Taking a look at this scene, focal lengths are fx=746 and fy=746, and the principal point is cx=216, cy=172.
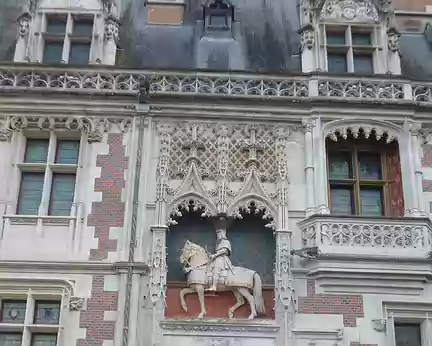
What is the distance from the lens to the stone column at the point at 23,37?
16750 millimetres

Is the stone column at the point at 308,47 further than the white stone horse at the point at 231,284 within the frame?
Yes

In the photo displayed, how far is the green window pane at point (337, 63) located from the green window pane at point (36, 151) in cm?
666

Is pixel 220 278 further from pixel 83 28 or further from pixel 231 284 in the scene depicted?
pixel 83 28

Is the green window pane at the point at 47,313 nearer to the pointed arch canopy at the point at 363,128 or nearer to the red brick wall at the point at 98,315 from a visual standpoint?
the red brick wall at the point at 98,315

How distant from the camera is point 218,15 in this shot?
18.6 meters

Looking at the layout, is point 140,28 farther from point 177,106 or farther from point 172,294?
point 172,294

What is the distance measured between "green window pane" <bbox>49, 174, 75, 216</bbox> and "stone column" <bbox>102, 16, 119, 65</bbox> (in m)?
2.92

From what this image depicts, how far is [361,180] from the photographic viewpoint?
15750 mm

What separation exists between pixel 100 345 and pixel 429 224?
674 centimetres

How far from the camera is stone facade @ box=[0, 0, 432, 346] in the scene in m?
13.9

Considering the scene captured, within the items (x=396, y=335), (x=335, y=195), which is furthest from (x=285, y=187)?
(x=396, y=335)

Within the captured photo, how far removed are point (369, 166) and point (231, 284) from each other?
4205mm

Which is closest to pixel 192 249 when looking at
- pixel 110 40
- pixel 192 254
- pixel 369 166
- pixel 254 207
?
pixel 192 254

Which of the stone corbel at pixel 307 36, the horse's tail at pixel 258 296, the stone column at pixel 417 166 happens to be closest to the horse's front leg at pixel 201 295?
the horse's tail at pixel 258 296
